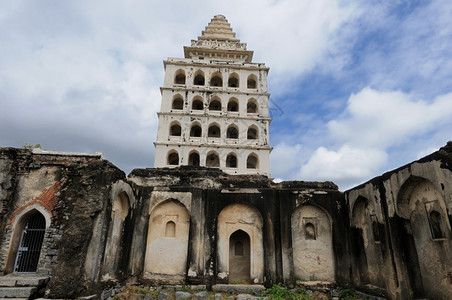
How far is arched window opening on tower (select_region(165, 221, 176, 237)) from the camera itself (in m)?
11.5

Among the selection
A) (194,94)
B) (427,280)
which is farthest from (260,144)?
(427,280)

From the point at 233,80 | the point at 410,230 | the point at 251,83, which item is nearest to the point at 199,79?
the point at 233,80

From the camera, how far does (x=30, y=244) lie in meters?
10.6

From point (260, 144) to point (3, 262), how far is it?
2251 centimetres

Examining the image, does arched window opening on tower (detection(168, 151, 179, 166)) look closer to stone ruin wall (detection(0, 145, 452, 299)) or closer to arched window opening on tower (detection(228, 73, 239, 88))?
arched window opening on tower (detection(228, 73, 239, 88))

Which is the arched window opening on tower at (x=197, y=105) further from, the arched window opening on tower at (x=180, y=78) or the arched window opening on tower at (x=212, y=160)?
the arched window opening on tower at (x=212, y=160)

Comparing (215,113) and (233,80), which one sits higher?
(233,80)

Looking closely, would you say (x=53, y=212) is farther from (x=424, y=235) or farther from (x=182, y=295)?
(x=424, y=235)

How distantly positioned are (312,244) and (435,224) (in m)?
4.69

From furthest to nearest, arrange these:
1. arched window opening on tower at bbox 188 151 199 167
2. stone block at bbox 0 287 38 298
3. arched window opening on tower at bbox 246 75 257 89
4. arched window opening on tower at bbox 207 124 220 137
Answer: arched window opening on tower at bbox 246 75 257 89 → arched window opening on tower at bbox 207 124 220 137 → arched window opening on tower at bbox 188 151 199 167 → stone block at bbox 0 287 38 298

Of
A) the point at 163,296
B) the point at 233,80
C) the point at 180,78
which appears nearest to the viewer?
the point at 163,296

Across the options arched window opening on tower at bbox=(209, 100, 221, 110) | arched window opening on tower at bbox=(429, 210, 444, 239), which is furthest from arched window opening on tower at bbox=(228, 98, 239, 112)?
arched window opening on tower at bbox=(429, 210, 444, 239)

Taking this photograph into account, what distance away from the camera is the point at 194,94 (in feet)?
100

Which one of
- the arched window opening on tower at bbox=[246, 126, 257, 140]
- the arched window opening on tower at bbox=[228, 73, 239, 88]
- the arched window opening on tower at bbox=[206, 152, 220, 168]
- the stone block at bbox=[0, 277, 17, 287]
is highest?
the arched window opening on tower at bbox=[228, 73, 239, 88]
